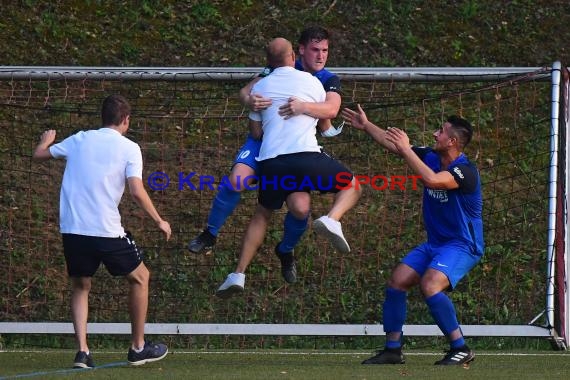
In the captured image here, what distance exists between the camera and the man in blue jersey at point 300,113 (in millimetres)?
8953

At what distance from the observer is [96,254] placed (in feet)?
27.9

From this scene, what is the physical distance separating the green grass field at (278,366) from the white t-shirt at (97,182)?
0.97m

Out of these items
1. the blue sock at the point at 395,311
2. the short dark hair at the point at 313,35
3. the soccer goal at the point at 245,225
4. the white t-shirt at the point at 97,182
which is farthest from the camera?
the soccer goal at the point at 245,225

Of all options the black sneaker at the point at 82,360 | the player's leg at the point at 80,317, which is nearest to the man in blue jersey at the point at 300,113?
the player's leg at the point at 80,317

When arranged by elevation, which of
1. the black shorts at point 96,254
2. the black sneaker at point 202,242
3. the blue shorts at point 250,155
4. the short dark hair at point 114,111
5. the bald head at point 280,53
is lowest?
the black shorts at point 96,254

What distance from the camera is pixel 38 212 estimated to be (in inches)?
521

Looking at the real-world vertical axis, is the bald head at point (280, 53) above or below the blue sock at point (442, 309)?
above

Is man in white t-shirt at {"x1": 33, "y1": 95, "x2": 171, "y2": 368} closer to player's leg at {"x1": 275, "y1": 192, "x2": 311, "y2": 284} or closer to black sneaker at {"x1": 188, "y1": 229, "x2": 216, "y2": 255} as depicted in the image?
black sneaker at {"x1": 188, "y1": 229, "x2": 216, "y2": 255}

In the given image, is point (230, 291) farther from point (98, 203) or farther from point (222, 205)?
point (98, 203)

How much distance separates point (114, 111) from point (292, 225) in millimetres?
1669

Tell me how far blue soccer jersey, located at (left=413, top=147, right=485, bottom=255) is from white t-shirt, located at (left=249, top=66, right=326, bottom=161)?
0.96 metres

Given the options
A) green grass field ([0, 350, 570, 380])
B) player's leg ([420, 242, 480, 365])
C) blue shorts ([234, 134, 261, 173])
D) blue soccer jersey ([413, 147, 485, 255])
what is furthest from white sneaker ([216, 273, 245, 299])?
blue soccer jersey ([413, 147, 485, 255])

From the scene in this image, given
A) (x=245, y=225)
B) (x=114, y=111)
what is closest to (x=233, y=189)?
(x=114, y=111)

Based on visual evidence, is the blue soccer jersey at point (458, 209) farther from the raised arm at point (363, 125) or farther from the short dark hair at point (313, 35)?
the short dark hair at point (313, 35)
